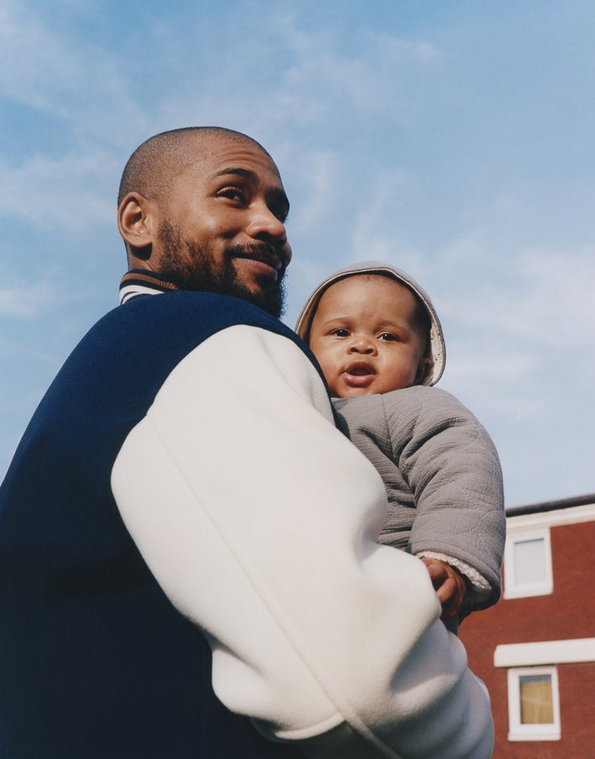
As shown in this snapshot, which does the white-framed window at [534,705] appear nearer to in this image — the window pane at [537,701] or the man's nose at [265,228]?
the window pane at [537,701]

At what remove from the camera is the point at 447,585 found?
1979 mm

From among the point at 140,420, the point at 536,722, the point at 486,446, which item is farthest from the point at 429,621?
the point at 536,722

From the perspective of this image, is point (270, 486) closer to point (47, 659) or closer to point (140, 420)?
point (140, 420)

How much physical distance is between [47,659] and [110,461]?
0.36 metres

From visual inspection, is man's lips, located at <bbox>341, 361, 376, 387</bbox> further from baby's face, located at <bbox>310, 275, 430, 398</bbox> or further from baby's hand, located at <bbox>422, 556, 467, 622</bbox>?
baby's hand, located at <bbox>422, 556, 467, 622</bbox>

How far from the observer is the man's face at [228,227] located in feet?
9.06

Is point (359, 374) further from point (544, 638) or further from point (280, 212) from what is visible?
point (544, 638)

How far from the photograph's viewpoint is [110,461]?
5.49ft

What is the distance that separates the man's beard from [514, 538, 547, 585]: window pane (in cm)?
2150

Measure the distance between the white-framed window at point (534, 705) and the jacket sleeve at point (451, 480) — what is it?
20.7m

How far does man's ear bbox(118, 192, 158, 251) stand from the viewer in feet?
9.95

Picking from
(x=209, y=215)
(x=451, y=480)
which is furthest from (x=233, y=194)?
(x=451, y=480)

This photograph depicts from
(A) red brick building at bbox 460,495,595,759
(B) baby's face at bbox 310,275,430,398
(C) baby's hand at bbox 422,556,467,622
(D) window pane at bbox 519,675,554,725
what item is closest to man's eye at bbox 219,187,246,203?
(B) baby's face at bbox 310,275,430,398

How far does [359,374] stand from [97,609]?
1719 mm
